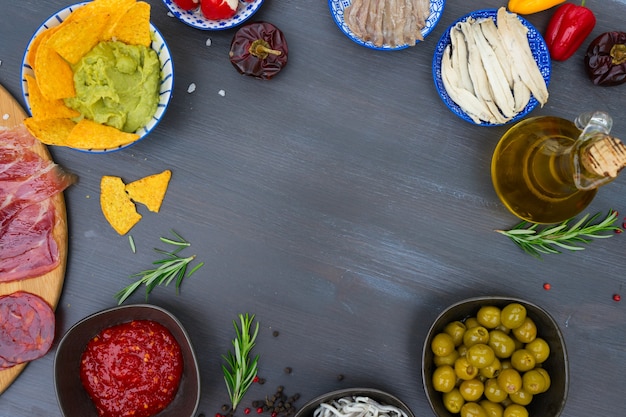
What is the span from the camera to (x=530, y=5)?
1550mm

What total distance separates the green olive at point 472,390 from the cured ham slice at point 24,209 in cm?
128

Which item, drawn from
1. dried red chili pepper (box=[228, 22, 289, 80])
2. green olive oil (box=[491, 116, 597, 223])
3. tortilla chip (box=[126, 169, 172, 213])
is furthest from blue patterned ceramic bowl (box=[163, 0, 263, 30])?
green olive oil (box=[491, 116, 597, 223])

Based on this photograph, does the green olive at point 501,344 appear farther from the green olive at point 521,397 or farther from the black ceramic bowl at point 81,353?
the black ceramic bowl at point 81,353

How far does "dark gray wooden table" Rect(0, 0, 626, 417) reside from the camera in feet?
5.30

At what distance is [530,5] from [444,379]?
1.15 meters

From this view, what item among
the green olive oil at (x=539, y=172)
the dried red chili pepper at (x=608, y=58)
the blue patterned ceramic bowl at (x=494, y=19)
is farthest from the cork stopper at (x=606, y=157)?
the dried red chili pepper at (x=608, y=58)

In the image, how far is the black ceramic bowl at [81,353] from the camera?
1.47 m

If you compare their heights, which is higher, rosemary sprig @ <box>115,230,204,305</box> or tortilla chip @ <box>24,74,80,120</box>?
tortilla chip @ <box>24,74,80,120</box>

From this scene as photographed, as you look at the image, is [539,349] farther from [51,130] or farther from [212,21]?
[51,130]

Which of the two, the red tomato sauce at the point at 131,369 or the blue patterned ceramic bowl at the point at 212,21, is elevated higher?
the blue patterned ceramic bowl at the point at 212,21

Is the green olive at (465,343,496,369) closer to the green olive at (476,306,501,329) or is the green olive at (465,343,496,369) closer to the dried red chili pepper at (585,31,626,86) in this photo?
the green olive at (476,306,501,329)

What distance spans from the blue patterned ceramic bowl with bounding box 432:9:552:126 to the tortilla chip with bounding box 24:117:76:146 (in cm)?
110

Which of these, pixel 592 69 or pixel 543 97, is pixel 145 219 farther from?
pixel 592 69

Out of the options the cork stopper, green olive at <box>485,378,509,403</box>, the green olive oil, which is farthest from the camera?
green olive at <box>485,378,509,403</box>
